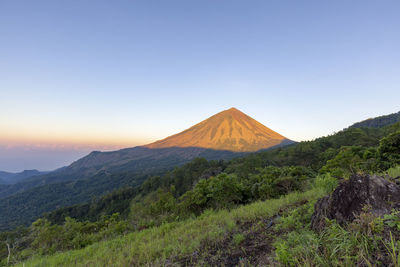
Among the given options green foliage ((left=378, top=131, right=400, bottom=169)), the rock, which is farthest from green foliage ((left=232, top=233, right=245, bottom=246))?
green foliage ((left=378, top=131, right=400, bottom=169))

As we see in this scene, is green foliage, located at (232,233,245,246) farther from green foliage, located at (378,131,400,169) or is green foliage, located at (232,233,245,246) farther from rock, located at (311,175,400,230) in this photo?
green foliage, located at (378,131,400,169)

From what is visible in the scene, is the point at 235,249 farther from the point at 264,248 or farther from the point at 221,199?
the point at 221,199

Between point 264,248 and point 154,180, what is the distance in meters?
76.3

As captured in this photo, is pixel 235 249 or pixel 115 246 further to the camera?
pixel 115 246

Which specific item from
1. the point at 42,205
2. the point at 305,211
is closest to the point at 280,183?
the point at 305,211

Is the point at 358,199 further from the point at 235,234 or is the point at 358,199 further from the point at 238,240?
the point at 235,234

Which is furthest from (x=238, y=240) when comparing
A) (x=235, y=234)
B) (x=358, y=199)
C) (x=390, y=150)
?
(x=390, y=150)

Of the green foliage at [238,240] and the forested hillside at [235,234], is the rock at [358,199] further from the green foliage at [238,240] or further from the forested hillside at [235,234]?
the green foliage at [238,240]

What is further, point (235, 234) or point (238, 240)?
point (235, 234)

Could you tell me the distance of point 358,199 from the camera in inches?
101

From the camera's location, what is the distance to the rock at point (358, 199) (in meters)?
2.38

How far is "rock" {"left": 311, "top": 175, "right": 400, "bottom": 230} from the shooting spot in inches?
93.5

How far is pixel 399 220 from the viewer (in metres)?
1.91

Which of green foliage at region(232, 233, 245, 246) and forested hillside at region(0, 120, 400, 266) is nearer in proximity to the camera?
forested hillside at region(0, 120, 400, 266)
